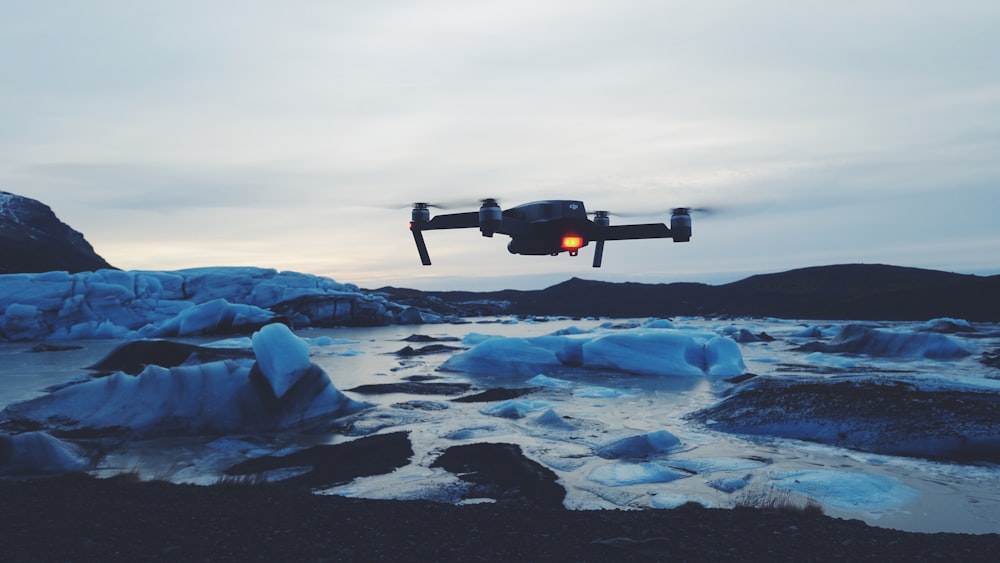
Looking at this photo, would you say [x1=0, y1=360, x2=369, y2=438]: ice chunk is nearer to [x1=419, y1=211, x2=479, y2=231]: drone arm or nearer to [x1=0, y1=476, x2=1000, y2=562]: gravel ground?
[x1=0, y1=476, x2=1000, y2=562]: gravel ground

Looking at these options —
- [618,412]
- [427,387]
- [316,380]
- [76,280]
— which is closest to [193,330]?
[76,280]

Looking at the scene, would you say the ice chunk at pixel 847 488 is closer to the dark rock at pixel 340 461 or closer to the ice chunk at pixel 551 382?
the dark rock at pixel 340 461

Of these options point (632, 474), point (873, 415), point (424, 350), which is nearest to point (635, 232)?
point (632, 474)

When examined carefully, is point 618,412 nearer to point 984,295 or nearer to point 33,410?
point 33,410

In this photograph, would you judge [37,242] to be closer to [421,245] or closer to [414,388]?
[414,388]

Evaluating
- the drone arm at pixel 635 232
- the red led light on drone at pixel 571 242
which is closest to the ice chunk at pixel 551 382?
the drone arm at pixel 635 232

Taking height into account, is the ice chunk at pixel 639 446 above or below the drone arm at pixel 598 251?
below
